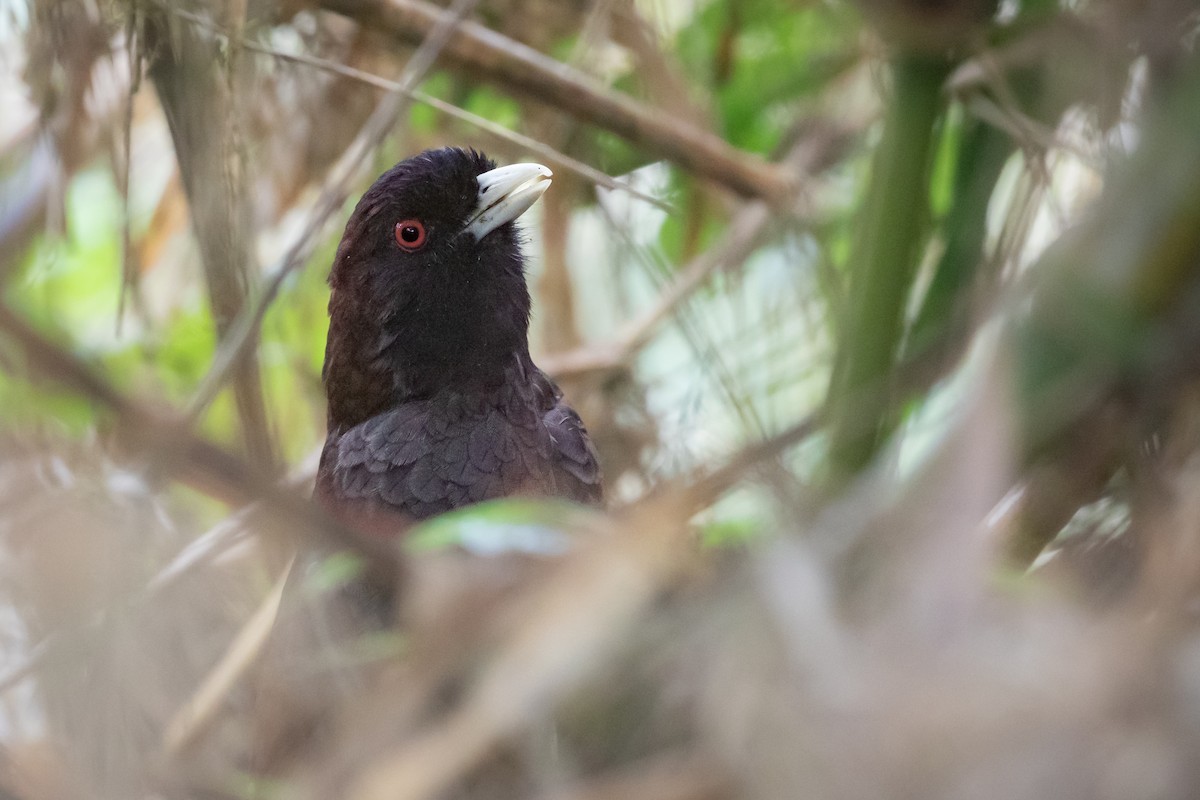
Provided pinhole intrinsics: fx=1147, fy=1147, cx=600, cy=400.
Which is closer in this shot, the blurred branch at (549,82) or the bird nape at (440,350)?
the bird nape at (440,350)

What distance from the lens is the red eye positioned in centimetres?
303

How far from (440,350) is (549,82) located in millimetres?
804

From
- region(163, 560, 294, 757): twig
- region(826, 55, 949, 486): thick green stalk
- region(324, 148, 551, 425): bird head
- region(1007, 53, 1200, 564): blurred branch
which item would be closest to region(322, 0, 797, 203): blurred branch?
region(324, 148, 551, 425): bird head

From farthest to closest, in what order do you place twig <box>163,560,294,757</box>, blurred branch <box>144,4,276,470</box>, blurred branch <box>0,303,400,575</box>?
blurred branch <box>144,4,276,470</box>
twig <box>163,560,294,757</box>
blurred branch <box>0,303,400,575</box>

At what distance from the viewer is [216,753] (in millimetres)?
1965

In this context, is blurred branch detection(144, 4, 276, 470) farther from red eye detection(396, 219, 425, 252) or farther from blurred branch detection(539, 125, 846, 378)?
blurred branch detection(539, 125, 846, 378)

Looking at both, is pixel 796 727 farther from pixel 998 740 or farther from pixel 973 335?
pixel 973 335

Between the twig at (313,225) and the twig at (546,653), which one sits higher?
the twig at (313,225)

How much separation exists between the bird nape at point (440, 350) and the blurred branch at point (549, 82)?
0.26 m

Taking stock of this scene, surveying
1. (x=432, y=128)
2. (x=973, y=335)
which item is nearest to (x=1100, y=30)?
(x=973, y=335)

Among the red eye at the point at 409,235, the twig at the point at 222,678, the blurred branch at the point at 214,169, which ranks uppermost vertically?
the red eye at the point at 409,235

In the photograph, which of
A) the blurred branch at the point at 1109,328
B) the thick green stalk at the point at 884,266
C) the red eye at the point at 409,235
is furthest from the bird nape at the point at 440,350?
the blurred branch at the point at 1109,328

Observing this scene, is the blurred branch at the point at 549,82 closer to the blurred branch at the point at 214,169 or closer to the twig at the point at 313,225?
the twig at the point at 313,225

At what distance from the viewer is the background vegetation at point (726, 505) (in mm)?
986
